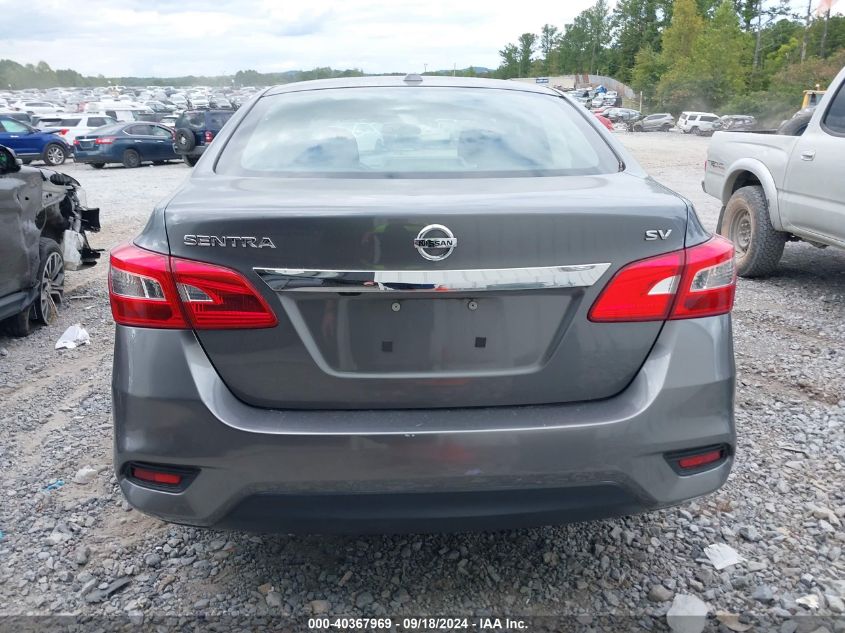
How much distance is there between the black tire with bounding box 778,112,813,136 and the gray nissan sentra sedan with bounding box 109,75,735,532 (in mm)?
5091

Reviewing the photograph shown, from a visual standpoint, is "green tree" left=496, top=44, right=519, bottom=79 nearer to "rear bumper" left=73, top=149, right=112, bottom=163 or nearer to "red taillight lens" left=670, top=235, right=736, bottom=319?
"rear bumper" left=73, top=149, right=112, bottom=163

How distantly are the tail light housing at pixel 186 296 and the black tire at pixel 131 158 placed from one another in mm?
22851

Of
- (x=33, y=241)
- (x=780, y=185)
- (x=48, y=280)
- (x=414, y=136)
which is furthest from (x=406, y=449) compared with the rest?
(x=780, y=185)

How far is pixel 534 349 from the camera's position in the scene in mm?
2107

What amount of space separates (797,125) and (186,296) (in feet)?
20.2

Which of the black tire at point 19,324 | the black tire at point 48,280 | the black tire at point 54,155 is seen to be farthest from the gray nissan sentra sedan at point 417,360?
the black tire at point 54,155

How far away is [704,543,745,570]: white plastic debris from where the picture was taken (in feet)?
8.95

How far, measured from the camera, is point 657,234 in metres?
2.12

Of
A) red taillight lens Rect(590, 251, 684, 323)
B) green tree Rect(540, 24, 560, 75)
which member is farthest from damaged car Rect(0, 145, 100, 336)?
A: green tree Rect(540, 24, 560, 75)

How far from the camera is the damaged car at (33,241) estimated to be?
531 centimetres

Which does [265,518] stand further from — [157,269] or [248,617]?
[157,269]

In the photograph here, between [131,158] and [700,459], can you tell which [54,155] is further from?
[700,459]

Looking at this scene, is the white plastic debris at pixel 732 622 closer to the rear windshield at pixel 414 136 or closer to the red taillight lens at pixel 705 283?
the red taillight lens at pixel 705 283

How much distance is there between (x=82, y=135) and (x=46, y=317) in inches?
792
